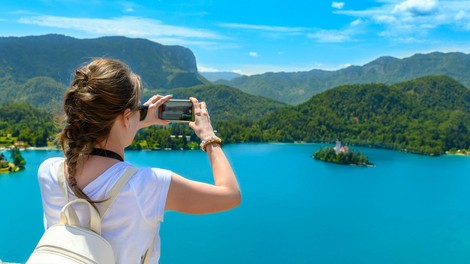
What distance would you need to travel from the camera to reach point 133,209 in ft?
2.51

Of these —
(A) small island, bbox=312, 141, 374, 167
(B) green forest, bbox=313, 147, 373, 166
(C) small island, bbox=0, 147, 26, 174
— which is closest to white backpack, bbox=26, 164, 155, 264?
(C) small island, bbox=0, 147, 26, 174

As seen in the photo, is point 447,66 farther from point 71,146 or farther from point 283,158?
point 71,146

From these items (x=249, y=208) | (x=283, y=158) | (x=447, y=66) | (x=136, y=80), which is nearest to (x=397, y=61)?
(x=447, y=66)

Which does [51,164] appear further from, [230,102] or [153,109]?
[230,102]

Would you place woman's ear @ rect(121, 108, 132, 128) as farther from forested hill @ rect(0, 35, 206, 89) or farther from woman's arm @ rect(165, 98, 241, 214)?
forested hill @ rect(0, 35, 206, 89)

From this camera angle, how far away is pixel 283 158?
124 feet

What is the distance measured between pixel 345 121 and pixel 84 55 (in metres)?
50.0

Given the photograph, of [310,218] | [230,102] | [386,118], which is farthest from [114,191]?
[230,102]

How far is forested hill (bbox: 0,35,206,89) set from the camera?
87.3 metres

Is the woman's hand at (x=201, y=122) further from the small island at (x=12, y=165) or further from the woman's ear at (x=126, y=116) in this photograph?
the small island at (x=12, y=165)

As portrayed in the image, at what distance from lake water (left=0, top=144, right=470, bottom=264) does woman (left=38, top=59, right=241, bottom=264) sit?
9.82 meters

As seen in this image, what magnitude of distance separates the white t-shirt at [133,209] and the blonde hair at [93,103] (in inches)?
1.5

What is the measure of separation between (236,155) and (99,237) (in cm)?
3722

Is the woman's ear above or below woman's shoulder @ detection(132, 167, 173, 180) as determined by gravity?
above
